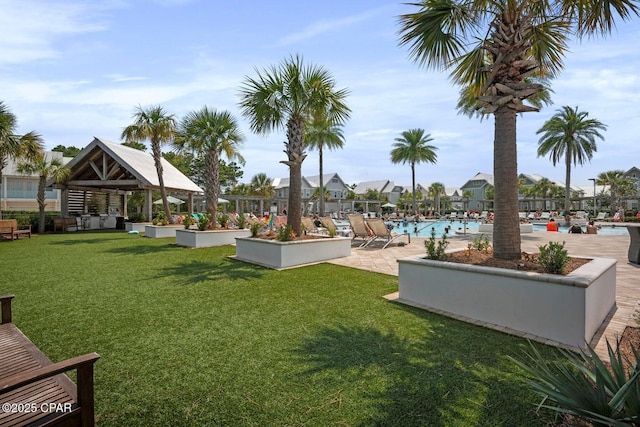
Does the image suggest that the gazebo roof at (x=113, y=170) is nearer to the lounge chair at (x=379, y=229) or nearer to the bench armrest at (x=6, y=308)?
the lounge chair at (x=379, y=229)

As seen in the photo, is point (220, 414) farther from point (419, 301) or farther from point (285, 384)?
point (419, 301)

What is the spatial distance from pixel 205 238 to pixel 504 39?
10458 millimetres

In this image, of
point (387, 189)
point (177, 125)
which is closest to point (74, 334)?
point (177, 125)

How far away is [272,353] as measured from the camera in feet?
10.5

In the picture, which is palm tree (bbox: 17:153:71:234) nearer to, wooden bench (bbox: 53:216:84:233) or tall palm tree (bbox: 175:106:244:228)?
wooden bench (bbox: 53:216:84:233)

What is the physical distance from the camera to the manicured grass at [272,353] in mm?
2287

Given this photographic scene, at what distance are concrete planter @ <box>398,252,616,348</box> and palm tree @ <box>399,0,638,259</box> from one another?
0.91 m

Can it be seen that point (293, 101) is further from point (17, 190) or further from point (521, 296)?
point (17, 190)

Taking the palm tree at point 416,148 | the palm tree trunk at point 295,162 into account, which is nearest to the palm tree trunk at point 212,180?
the palm tree trunk at point 295,162

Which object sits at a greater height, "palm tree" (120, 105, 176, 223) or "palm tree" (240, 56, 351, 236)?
"palm tree" (120, 105, 176, 223)

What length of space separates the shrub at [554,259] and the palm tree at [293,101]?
6.04m

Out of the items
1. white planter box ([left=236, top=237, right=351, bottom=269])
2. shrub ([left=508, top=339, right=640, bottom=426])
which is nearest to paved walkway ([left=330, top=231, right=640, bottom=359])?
white planter box ([left=236, top=237, right=351, bottom=269])

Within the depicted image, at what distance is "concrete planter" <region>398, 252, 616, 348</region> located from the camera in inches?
133

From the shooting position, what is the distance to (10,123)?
14641 millimetres
